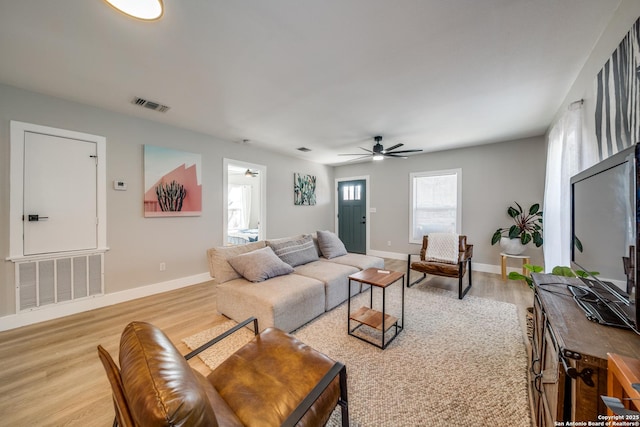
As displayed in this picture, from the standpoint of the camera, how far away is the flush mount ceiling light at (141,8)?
1.30m

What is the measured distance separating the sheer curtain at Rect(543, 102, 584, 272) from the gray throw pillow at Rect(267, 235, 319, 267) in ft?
9.07

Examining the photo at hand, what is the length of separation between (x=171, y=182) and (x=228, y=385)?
3.29 meters

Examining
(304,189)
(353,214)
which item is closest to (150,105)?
(304,189)

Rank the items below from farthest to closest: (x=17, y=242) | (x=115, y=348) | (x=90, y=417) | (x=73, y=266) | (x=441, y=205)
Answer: (x=441, y=205)
(x=73, y=266)
(x=17, y=242)
(x=115, y=348)
(x=90, y=417)

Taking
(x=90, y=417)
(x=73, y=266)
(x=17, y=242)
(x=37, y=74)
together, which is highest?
(x=37, y=74)

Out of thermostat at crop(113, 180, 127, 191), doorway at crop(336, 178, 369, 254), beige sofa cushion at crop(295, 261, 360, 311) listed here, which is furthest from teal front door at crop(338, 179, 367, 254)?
thermostat at crop(113, 180, 127, 191)

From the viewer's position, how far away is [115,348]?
2.11 m

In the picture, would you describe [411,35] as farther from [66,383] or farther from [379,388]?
[66,383]

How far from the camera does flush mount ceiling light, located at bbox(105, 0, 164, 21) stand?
1.30m

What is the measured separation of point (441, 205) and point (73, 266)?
19.7ft

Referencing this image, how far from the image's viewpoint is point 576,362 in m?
0.77

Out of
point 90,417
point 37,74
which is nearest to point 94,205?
point 37,74

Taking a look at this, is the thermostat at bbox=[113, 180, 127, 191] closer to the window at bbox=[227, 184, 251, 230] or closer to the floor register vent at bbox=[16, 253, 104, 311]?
the floor register vent at bbox=[16, 253, 104, 311]

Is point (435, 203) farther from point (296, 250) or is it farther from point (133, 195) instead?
point (133, 195)
